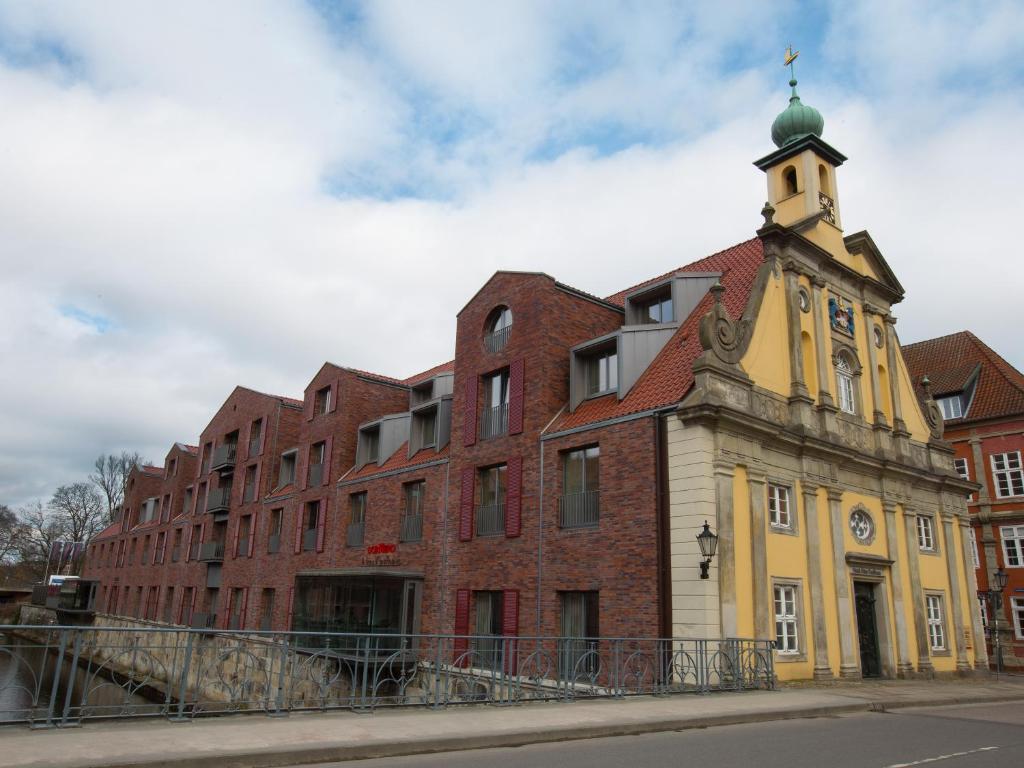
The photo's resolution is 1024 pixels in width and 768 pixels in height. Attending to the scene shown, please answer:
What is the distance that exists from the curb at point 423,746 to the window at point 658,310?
11.8m

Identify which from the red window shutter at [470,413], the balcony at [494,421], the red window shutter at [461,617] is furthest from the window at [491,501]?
the red window shutter at [461,617]

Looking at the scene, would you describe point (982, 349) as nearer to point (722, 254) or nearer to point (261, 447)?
point (722, 254)

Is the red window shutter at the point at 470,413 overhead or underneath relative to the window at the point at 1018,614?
overhead

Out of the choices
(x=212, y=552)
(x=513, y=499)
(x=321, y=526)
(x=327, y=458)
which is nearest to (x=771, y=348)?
(x=513, y=499)

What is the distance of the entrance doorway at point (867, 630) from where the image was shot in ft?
65.6

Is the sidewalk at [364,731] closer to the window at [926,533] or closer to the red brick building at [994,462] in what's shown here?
the window at [926,533]

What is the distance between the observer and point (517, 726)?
9266 mm

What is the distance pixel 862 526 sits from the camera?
20.8m

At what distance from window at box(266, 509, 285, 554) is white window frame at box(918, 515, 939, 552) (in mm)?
24419

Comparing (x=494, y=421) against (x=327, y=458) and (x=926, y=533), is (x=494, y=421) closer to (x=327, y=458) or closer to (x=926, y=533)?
(x=327, y=458)

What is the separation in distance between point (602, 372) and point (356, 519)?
12587 millimetres

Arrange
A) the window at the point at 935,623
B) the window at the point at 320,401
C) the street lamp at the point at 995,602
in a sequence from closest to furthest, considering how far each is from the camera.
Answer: the window at the point at 935,623 < the street lamp at the point at 995,602 < the window at the point at 320,401

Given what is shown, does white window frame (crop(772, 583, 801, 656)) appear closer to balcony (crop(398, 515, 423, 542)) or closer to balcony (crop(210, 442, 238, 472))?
balcony (crop(398, 515, 423, 542))

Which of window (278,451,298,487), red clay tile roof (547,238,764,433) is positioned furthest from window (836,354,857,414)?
window (278,451,298,487)
